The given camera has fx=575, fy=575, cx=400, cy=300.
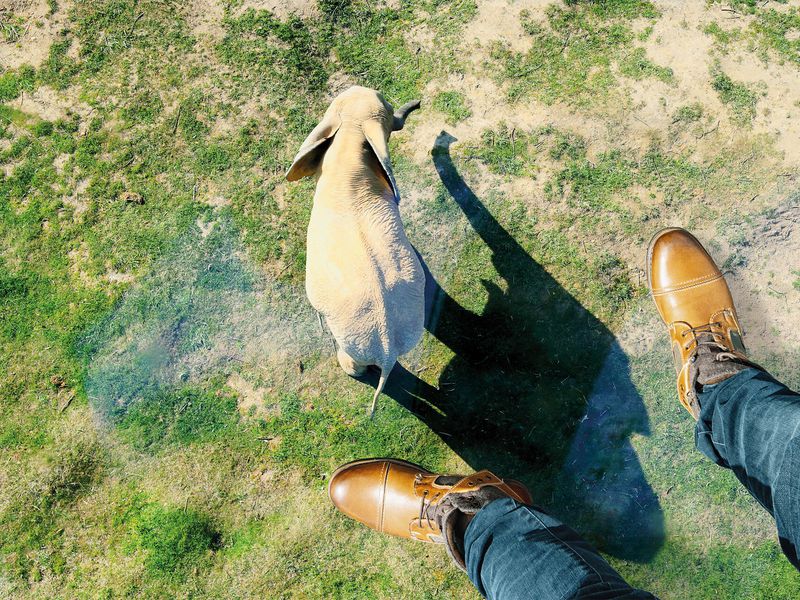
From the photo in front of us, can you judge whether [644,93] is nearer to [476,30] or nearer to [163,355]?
[476,30]

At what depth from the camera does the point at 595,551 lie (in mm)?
3988

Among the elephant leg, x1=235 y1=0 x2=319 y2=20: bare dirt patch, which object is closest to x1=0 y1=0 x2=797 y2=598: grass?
x1=235 y1=0 x2=319 y2=20: bare dirt patch

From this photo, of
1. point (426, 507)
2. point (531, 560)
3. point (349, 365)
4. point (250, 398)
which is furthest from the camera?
point (250, 398)

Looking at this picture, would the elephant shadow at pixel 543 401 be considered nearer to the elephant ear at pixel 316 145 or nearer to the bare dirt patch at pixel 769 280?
the bare dirt patch at pixel 769 280

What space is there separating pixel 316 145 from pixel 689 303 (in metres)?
3.82

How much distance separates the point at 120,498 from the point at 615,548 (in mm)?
5030

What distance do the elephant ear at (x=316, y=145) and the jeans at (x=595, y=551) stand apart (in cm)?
322

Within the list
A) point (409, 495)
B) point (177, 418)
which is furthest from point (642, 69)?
point (177, 418)

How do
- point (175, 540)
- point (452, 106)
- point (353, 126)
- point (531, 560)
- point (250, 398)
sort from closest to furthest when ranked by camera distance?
1. point (531, 560)
2. point (353, 126)
3. point (175, 540)
4. point (250, 398)
5. point (452, 106)

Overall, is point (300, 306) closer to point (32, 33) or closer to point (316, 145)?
point (316, 145)

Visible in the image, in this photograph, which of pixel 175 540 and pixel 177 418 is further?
pixel 177 418

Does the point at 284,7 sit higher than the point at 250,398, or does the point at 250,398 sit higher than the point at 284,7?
the point at 284,7

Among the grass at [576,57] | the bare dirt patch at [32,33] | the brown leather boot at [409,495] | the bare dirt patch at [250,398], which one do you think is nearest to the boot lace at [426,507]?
the brown leather boot at [409,495]

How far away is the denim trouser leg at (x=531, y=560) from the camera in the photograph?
11.1 ft
